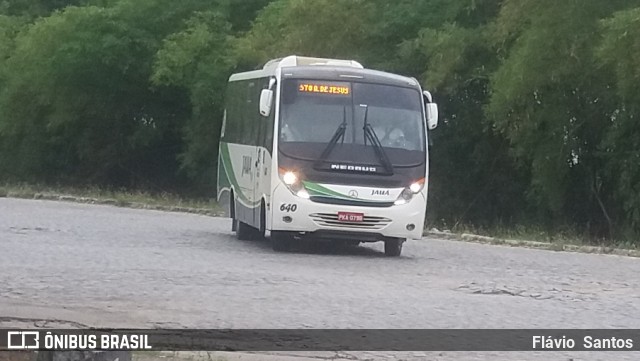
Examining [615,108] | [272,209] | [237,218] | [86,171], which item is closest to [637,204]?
[615,108]

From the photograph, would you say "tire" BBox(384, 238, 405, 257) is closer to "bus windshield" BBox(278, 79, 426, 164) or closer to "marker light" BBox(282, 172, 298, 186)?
"bus windshield" BBox(278, 79, 426, 164)

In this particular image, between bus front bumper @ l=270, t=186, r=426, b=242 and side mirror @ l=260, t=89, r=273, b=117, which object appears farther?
side mirror @ l=260, t=89, r=273, b=117

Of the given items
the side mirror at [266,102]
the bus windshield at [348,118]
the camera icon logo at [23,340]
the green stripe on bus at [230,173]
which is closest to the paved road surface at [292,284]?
the green stripe on bus at [230,173]

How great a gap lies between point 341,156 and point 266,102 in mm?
1583

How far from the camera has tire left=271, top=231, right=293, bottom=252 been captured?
872 inches

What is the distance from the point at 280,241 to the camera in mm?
22516

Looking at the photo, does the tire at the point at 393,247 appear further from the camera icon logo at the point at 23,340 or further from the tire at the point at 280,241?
the camera icon logo at the point at 23,340

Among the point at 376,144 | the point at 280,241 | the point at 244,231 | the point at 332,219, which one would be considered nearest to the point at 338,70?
the point at 376,144

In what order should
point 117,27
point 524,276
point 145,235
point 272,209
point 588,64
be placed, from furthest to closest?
point 117,27, point 588,64, point 145,235, point 272,209, point 524,276

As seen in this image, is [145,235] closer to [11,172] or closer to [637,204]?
[637,204]

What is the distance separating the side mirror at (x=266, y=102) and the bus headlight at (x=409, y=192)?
258 centimetres

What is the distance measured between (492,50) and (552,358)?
76.8 ft

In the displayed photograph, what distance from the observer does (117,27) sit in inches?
1694

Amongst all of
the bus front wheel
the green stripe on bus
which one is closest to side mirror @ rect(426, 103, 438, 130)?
the green stripe on bus
